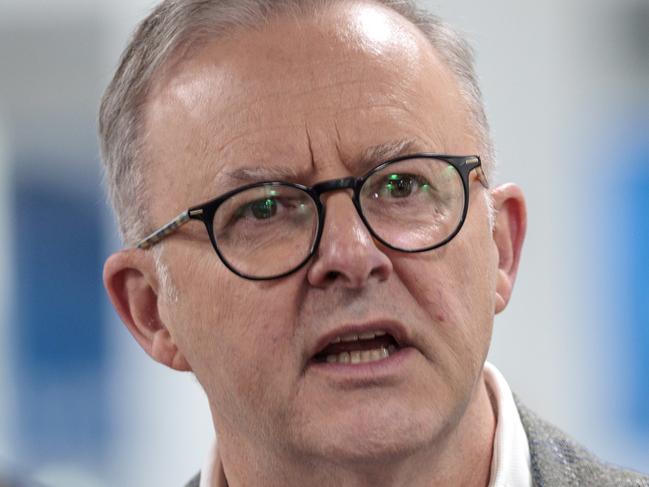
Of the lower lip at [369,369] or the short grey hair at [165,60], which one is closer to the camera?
the lower lip at [369,369]

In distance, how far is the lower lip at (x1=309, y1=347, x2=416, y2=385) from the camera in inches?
72.9

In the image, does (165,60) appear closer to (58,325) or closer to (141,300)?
(141,300)

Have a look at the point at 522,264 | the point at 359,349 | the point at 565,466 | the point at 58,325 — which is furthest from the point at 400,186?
the point at 58,325

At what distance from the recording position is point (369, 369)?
1857 millimetres

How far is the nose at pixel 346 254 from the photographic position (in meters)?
1.84

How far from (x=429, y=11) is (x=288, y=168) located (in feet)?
1.95

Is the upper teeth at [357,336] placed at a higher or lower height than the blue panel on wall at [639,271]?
higher

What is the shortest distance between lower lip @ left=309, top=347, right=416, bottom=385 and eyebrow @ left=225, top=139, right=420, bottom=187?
1.12ft

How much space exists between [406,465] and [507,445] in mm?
242

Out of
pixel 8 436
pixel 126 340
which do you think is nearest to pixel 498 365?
pixel 126 340

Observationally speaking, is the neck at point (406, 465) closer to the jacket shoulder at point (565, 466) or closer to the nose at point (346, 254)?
the jacket shoulder at point (565, 466)

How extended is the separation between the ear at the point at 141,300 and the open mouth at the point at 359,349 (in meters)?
0.43

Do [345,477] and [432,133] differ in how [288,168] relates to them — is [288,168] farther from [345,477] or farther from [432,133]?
[345,477]

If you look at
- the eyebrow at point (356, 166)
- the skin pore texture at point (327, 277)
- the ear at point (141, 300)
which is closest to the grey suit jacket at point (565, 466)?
the skin pore texture at point (327, 277)
